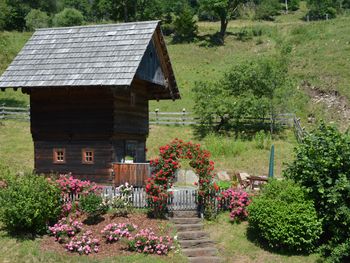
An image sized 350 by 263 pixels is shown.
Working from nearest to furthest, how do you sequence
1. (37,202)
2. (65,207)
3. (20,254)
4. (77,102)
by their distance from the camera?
(20,254), (37,202), (65,207), (77,102)

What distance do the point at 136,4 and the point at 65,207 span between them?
62999 millimetres

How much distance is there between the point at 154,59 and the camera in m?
24.6

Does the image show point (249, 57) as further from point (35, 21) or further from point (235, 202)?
point (235, 202)

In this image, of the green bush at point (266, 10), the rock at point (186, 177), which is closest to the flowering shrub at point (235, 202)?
the rock at point (186, 177)

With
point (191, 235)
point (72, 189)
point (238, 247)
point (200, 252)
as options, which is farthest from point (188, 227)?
point (72, 189)

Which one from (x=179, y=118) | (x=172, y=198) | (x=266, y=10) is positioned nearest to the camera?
(x=172, y=198)

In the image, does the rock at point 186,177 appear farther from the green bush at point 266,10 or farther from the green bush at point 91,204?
the green bush at point 266,10

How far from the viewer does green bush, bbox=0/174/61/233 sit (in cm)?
1614

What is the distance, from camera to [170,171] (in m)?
18.2

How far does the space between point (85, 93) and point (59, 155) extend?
356cm

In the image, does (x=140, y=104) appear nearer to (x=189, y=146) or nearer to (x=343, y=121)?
(x=189, y=146)

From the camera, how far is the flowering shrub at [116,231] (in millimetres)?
16516

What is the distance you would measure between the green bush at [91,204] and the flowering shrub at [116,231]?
3.80 ft

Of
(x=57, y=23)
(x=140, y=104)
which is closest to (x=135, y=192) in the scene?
(x=140, y=104)
